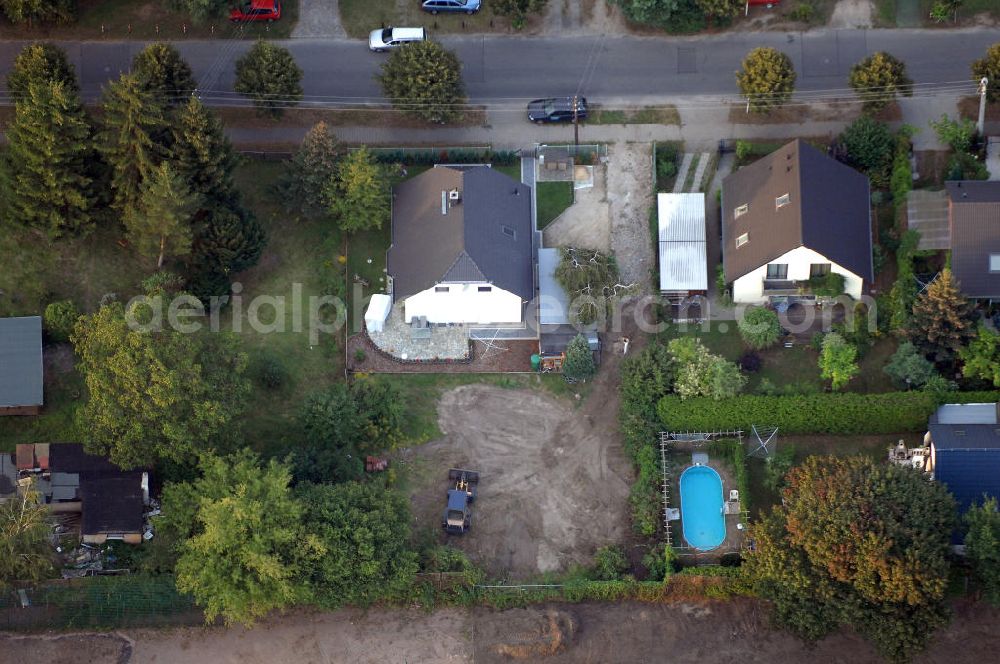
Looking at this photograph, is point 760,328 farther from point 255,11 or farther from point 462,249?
point 255,11

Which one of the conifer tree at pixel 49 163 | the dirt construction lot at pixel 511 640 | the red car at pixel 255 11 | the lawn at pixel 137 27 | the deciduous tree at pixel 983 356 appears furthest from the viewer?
the lawn at pixel 137 27

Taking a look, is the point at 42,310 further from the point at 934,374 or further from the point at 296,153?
the point at 934,374

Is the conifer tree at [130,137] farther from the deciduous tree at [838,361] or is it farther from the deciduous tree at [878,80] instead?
the deciduous tree at [878,80]

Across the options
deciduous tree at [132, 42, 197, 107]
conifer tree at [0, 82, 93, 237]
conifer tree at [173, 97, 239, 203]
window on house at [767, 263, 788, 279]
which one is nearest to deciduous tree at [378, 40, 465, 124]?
conifer tree at [173, 97, 239, 203]

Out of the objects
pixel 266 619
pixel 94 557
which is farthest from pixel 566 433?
pixel 94 557

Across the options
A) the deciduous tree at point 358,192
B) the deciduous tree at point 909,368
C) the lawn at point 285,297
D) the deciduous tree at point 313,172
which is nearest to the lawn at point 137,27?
the lawn at point 285,297

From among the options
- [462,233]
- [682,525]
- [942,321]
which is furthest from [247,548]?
[942,321]
